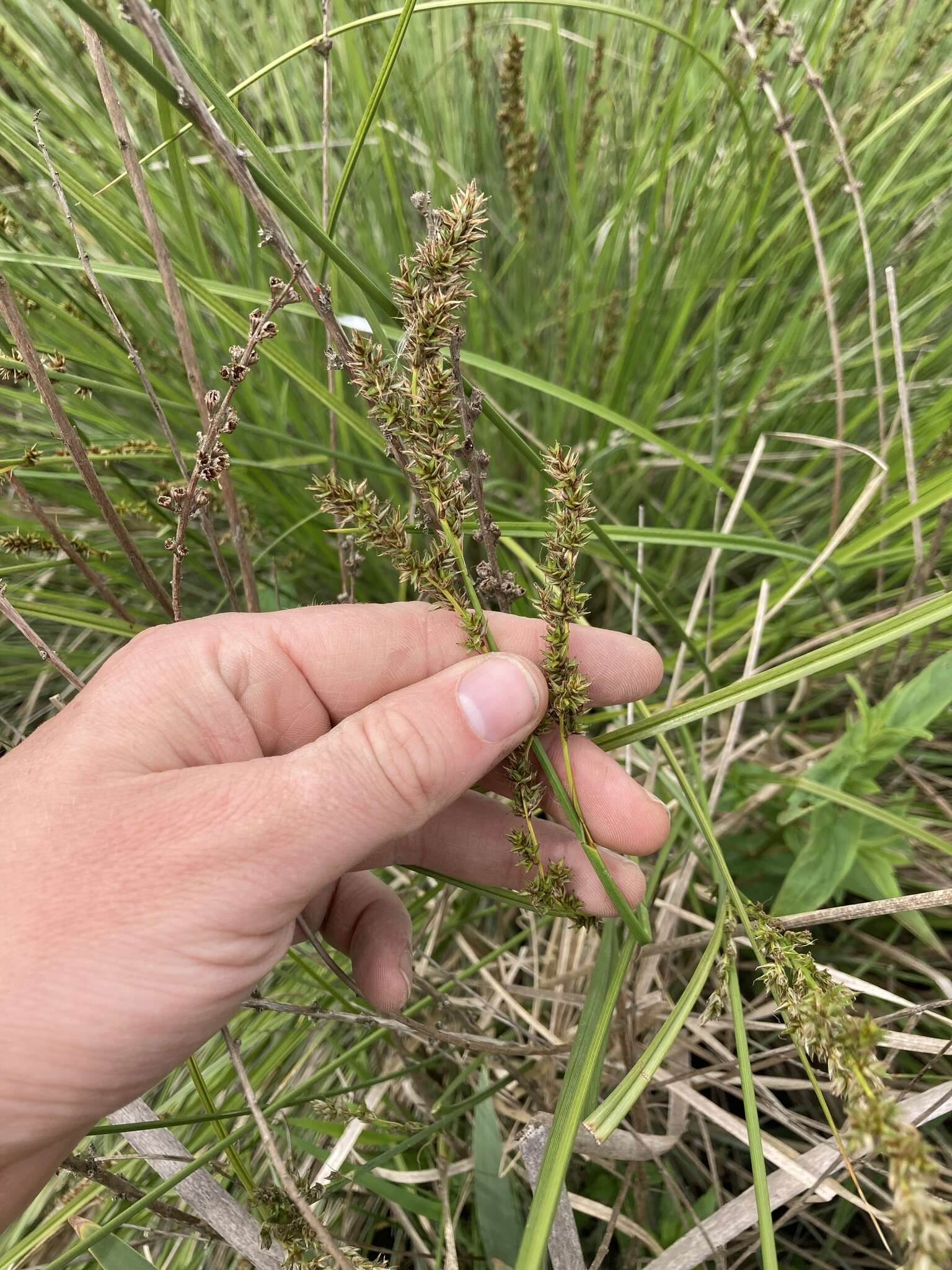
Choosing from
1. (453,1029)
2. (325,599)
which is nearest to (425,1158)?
(453,1029)

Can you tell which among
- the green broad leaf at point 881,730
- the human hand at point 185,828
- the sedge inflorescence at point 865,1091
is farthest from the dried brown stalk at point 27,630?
the green broad leaf at point 881,730

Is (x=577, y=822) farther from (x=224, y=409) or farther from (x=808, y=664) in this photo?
(x=224, y=409)

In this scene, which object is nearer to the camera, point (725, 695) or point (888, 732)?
point (725, 695)

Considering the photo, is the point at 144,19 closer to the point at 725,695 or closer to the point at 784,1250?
the point at 725,695

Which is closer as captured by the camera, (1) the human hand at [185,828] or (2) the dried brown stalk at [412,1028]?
(1) the human hand at [185,828]

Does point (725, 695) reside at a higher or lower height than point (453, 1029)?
higher

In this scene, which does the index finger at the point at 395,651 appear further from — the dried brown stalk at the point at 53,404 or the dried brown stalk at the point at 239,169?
the dried brown stalk at the point at 239,169

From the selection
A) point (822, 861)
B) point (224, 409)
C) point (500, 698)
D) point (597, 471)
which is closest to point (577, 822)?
point (500, 698)
